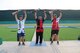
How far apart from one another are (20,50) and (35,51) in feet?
2.56

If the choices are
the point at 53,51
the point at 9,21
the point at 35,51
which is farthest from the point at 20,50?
the point at 9,21

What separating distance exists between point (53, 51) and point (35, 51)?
0.84m

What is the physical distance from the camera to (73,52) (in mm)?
10938

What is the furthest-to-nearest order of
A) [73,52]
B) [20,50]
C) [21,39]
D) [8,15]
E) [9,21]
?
[9,21] → [8,15] → [21,39] → [20,50] → [73,52]

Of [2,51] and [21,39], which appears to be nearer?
[2,51]

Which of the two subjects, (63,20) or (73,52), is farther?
(63,20)

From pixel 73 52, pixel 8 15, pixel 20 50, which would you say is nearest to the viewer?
pixel 73 52

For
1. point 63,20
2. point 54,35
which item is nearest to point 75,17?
point 63,20

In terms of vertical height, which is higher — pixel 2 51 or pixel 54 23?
pixel 54 23

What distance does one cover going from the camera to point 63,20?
42.2 metres

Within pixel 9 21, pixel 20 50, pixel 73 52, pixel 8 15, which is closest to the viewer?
pixel 73 52

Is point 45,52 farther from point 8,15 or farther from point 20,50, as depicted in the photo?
point 8,15

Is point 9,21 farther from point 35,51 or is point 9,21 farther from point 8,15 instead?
point 35,51

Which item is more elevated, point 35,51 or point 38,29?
point 38,29
